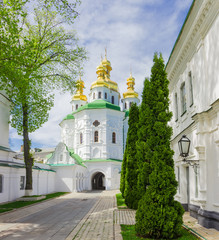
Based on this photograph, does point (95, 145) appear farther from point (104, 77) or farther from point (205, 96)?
point (205, 96)

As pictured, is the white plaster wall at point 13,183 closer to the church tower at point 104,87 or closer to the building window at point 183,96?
the building window at point 183,96

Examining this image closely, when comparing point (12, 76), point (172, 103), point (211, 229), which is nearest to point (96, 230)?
point (211, 229)

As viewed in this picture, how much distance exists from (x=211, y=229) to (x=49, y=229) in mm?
5107

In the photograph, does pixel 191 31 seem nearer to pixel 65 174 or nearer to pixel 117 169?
pixel 65 174

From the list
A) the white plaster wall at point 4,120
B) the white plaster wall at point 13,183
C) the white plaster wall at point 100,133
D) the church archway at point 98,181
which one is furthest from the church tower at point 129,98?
the white plaster wall at point 4,120

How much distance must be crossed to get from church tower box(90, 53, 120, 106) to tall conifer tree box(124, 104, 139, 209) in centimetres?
2799

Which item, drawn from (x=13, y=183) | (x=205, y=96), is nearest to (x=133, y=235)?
(x=205, y=96)

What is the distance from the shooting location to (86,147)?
3769 cm

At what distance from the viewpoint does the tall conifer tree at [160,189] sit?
22.4 feet

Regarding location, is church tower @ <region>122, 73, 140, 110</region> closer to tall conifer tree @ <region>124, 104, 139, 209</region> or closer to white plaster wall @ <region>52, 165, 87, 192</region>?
white plaster wall @ <region>52, 165, 87, 192</region>

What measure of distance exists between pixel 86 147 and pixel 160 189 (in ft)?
101

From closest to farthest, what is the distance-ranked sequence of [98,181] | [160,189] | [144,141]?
[160,189], [144,141], [98,181]

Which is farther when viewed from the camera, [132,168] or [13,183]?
[13,183]

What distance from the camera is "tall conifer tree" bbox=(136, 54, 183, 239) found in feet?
22.4
